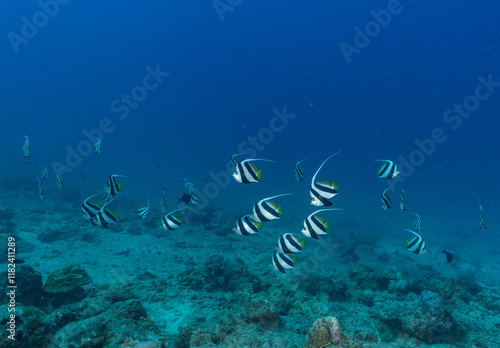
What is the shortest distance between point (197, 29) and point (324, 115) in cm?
8942

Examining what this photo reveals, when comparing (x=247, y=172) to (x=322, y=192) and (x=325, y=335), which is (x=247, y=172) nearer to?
(x=322, y=192)

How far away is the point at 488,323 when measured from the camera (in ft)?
18.8

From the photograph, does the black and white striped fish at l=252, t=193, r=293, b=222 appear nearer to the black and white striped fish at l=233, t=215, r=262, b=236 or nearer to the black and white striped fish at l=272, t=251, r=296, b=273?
the black and white striped fish at l=233, t=215, r=262, b=236

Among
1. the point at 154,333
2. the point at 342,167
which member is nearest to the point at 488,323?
the point at 154,333

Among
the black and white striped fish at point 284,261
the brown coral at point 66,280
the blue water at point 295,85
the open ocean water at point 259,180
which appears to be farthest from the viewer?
the blue water at point 295,85

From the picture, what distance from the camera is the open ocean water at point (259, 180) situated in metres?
4.81

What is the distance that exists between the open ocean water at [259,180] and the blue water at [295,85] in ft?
3.67

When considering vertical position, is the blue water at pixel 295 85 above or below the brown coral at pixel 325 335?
above

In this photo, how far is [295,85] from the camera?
147 meters

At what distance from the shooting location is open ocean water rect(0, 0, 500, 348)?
4.81 meters

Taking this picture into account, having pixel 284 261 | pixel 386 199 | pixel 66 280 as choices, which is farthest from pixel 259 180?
pixel 66 280

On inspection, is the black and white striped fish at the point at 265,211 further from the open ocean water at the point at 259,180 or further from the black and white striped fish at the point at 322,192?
the black and white striped fish at the point at 322,192

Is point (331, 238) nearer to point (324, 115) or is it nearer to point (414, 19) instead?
point (414, 19)

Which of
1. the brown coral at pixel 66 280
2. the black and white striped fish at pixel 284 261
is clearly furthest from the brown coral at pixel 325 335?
the brown coral at pixel 66 280
